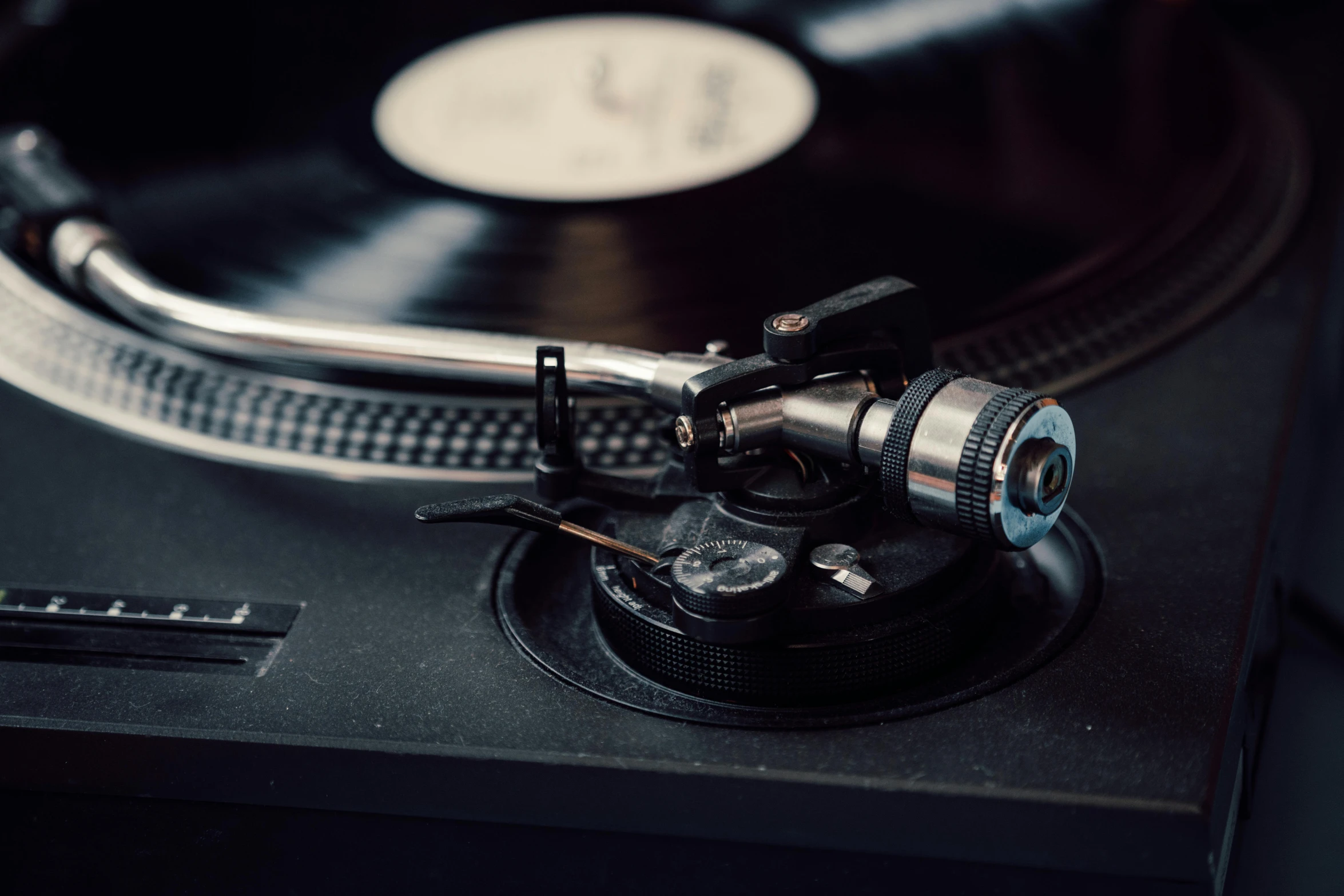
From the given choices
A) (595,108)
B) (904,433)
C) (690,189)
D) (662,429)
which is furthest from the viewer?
(595,108)

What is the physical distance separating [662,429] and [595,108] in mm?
514

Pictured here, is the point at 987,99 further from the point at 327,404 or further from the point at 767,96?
the point at 327,404

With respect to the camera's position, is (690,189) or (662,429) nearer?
(662,429)

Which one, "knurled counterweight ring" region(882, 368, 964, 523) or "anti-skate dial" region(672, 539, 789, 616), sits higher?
"knurled counterweight ring" region(882, 368, 964, 523)

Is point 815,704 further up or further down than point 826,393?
further down

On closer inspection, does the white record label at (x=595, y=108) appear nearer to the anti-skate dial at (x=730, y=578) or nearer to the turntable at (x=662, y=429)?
the turntable at (x=662, y=429)

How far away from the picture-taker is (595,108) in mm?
1132

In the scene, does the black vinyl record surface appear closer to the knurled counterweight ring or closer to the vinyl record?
the vinyl record

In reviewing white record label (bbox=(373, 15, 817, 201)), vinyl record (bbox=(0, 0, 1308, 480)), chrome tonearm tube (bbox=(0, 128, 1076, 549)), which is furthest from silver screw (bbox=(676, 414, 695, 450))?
white record label (bbox=(373, 15, 817, 201))

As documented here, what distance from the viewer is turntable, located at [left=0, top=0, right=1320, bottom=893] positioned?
0.58 metres

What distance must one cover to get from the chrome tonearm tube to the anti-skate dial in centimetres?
4

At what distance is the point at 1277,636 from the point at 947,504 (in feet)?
1.22

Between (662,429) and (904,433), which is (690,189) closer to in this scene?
(662,429)

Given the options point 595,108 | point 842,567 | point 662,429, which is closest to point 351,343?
point 662,429
